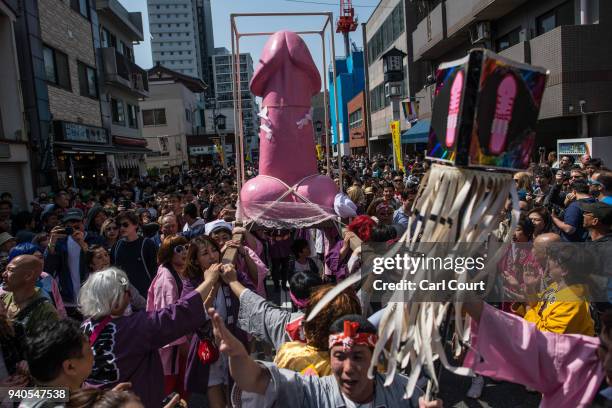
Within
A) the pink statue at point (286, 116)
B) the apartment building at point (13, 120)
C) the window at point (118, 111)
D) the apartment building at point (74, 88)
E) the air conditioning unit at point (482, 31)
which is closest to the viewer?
the pink statue at point (286, 116)

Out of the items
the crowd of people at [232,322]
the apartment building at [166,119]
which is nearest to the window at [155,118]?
the apartment building at [166,119]

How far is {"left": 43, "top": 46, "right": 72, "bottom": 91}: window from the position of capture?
12.2m

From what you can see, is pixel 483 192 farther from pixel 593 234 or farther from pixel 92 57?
pixel 92 57

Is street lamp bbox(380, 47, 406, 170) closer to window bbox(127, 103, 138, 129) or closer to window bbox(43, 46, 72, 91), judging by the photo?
window bbox(127, 103, 138, 129)

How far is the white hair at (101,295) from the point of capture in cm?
228

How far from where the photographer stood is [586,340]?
4.93 feet

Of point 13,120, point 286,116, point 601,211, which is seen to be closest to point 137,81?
point 13,120

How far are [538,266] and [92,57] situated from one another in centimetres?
1653

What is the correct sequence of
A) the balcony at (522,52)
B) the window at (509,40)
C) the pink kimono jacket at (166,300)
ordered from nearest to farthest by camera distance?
the pink kimono jacket at (166,300)
the balcony at (522,52)
the window at (509,40)

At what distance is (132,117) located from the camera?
69.9ft

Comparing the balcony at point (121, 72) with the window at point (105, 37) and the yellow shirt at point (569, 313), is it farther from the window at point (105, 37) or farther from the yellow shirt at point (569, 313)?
the yellow shirt at point (569, 313)

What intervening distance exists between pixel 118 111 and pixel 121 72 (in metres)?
2.31

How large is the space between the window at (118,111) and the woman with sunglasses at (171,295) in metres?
17.4

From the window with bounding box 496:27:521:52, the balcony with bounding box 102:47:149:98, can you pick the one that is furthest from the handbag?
the balcony with bounding box 102:47:149:98
